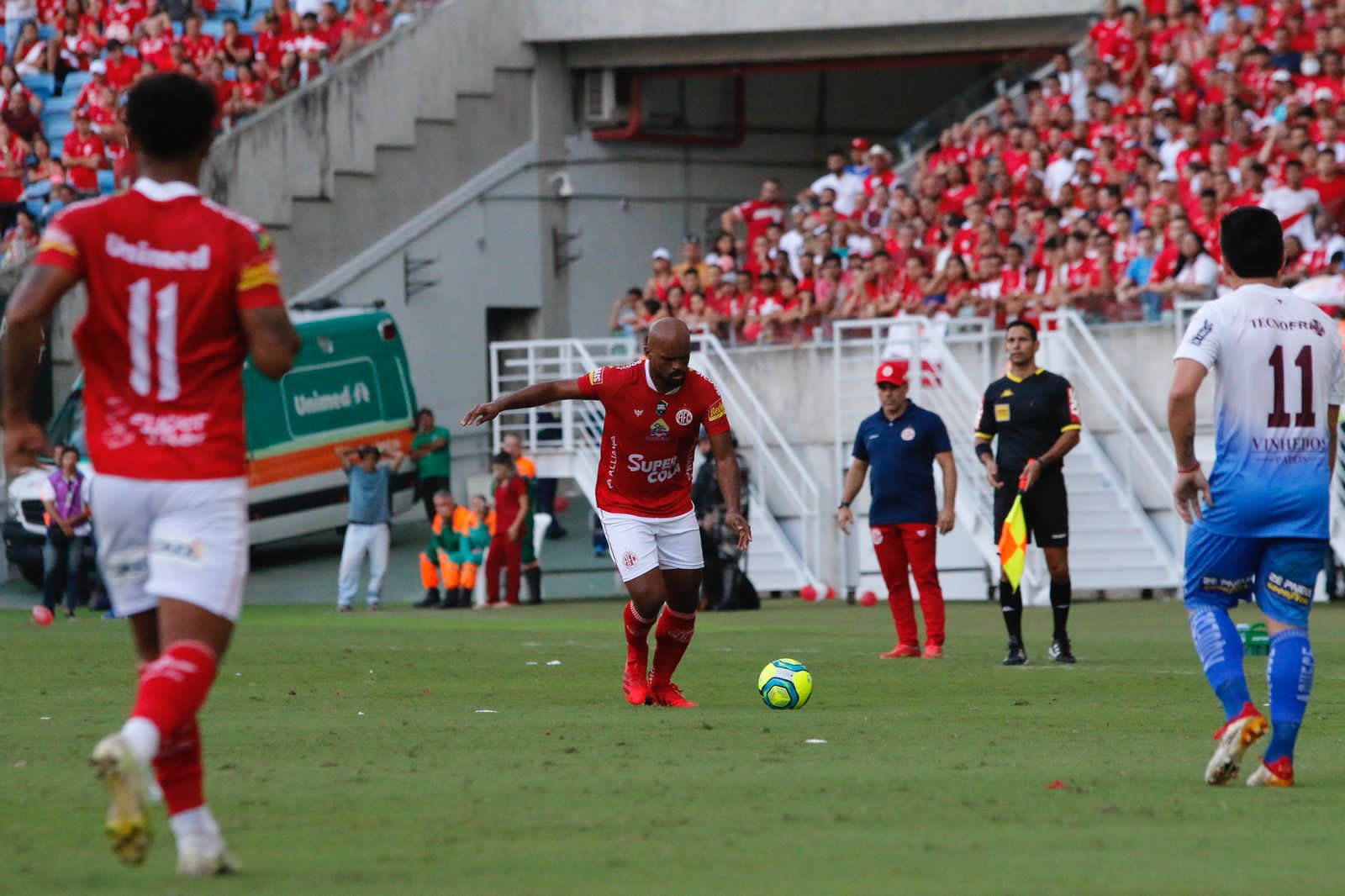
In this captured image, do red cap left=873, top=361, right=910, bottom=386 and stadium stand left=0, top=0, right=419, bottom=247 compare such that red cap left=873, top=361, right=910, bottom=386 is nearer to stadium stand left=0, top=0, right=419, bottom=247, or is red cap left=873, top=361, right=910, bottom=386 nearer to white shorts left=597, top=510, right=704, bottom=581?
white shorts left=597, top=510, right=704, bottom=581

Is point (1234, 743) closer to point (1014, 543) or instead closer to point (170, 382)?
point (170, 382)

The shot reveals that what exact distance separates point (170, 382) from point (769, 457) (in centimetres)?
2144

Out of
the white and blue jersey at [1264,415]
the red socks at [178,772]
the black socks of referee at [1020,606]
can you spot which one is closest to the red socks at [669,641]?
the black socks of referee at [1020,606]

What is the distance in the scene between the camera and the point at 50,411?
3042 centimetres

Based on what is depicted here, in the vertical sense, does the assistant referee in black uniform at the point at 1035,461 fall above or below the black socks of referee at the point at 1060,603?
above

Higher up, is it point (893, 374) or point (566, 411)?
point (893, 374)

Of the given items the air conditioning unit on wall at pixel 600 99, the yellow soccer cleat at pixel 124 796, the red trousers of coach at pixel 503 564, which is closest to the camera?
the yellow soccer cleat at pixel 124 796

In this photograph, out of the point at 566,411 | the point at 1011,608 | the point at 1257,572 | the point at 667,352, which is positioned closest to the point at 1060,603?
the point at 1011,608

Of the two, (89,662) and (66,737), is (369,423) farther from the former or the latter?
(66,737)

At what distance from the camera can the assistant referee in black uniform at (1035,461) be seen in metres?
15.2

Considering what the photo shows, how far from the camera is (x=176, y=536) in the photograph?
621 cm

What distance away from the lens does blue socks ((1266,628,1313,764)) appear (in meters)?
8.12

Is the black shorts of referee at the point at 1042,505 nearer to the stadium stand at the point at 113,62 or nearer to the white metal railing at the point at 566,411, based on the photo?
the white metal railing at the point at 566,411

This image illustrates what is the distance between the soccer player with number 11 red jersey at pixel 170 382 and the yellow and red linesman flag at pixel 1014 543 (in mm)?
9313
